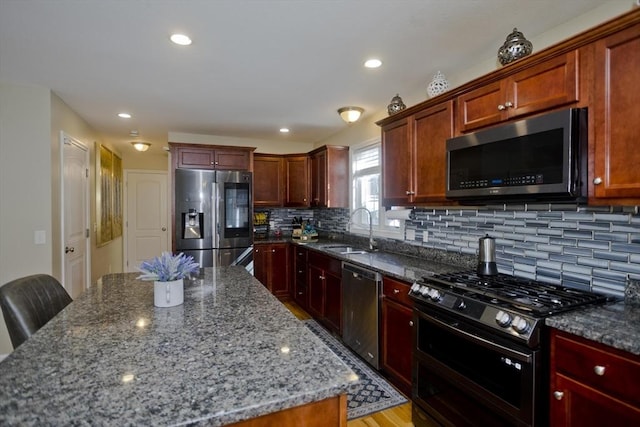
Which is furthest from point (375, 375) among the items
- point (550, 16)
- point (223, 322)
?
point (550, 16)

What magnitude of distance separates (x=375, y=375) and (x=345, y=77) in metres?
2.49

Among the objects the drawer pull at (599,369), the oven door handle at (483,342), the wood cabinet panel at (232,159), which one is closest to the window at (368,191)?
the wood cabinet panel at (232,159)

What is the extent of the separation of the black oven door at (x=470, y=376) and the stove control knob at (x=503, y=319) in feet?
0.27

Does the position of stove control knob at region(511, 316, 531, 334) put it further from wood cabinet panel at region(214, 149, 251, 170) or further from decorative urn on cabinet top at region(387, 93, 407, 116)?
wood cabinet panel at region(214, 149, 251, 170)

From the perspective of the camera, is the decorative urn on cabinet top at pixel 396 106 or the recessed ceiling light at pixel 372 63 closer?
the recessed ceiling light at pixel 372 63

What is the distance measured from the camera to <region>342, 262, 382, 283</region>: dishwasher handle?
2.71 m

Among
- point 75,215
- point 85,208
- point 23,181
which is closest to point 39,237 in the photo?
point 23,181

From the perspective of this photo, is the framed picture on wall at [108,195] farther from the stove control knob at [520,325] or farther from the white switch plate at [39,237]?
the stove control knob at [520,325]

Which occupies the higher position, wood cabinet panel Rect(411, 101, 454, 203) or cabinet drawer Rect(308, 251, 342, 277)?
wood cabinet panel Rect(411, 101, 454, 203)

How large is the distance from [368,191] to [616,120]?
2.89 meters

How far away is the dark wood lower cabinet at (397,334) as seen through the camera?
2387mm

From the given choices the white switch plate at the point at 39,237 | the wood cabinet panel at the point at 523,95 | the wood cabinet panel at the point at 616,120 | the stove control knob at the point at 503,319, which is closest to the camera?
the wood cabinet panel at the point at 616,120

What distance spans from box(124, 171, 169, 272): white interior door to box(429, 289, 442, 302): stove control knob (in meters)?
5.95

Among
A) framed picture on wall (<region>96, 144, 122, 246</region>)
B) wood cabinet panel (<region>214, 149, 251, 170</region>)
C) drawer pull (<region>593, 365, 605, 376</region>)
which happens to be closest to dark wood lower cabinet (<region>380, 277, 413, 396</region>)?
drawer pull (<region>593, 365, 605, 376</region>)
